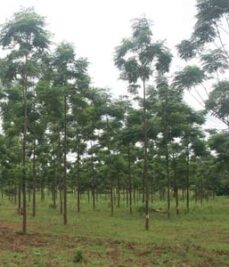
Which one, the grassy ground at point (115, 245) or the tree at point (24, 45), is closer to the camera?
the grassy ground at point (115, 245)

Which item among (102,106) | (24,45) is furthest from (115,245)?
(102,106)

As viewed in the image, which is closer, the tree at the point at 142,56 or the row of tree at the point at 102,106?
the row of tree at the point at 102,106

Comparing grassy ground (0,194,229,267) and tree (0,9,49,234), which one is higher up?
tree (0,9,49,234)

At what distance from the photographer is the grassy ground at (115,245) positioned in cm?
1653

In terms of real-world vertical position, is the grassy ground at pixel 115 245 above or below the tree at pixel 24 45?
below

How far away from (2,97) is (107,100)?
10.7 meters

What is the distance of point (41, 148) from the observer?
39375 mm

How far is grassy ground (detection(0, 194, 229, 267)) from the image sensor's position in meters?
16.5

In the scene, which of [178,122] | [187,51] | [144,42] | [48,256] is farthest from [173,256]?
[178,122]

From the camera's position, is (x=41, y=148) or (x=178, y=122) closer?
(x=178, y=122)

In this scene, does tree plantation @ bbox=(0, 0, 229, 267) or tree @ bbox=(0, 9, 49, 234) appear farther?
tree @ bbox=(0, 9, 49, 234)

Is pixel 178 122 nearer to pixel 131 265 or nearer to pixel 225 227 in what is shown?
pixel 225 227

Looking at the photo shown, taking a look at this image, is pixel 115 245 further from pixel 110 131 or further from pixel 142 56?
pixel 110 131

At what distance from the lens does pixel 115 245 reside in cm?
2055
